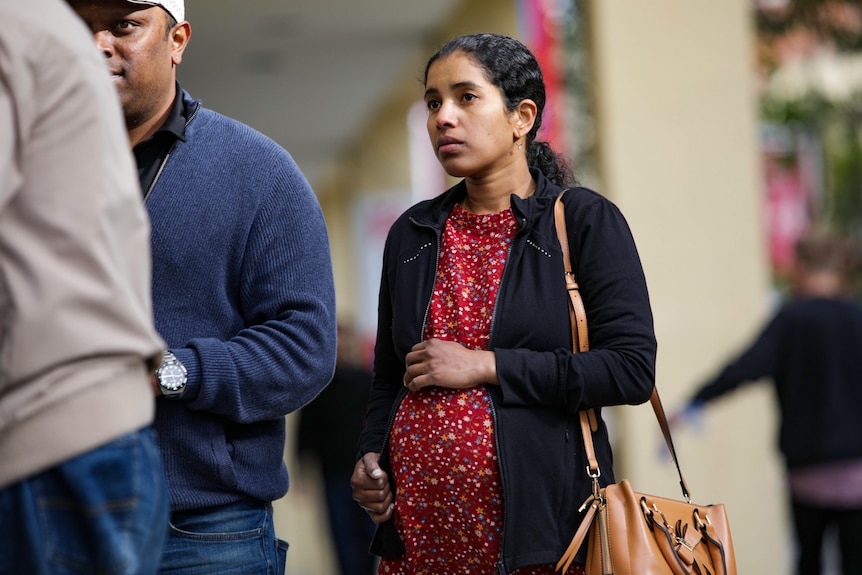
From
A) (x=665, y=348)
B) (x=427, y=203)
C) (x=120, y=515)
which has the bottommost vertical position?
(x=665, y=348)

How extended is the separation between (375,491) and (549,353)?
1.66ft

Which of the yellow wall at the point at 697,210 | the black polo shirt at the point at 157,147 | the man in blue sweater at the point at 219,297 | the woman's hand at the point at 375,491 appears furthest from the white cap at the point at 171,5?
the yellow wall at the point at 697,210

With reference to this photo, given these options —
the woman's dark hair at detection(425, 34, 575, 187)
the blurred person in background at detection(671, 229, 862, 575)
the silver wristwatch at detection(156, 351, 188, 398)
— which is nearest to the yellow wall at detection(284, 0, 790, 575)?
the blurred person in background at detection(671, 229, 862, 575)

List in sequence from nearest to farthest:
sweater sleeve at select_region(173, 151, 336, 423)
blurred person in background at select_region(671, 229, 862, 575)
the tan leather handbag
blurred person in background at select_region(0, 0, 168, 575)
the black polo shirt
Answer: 1. blurred person in background at select_region(0, 0, 168, 575)
2. the tan leather handbag
3. sweater sleeve at select_region(173, 151, 336, 423)
4. the black polo shirt
5. blurred person in background at select_region(671, 229, 862, 575)

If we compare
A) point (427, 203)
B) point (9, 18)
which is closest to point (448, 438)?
point (427, 203)

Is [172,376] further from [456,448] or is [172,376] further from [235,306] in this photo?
[456,448]

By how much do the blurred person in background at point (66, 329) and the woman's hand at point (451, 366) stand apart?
2.62 feet

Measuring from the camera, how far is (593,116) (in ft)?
25.3

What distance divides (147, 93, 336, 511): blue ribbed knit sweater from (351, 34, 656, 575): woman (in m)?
0.20

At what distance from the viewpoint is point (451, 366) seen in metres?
2.51

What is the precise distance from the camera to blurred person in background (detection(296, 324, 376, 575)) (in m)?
9.04

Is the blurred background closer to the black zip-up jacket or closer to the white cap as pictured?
the black zip-up jacket

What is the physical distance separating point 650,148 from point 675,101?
13.9 inches

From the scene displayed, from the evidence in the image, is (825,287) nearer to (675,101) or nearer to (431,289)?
(675,101)
